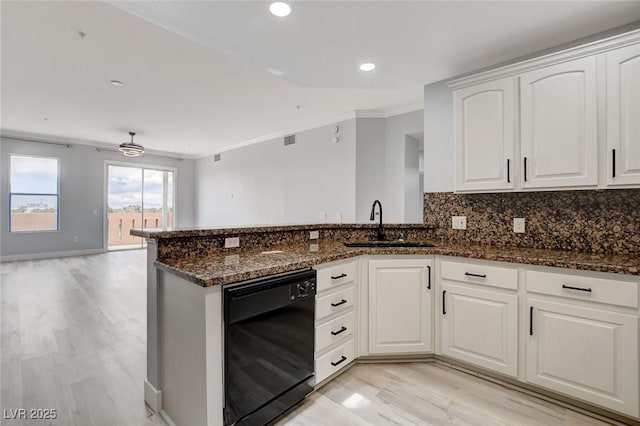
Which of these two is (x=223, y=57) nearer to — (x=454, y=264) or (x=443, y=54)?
(x=443, y=54)

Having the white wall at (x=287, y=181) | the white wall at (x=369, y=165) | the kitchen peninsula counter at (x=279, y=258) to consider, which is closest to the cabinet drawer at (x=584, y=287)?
the kitchen peninsula counter at (x=279, y=258)

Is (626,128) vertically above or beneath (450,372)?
above

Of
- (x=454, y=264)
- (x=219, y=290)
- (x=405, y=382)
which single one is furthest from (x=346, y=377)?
(x=219, y=290)

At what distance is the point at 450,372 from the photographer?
2.18 meters

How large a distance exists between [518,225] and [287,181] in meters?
4.25

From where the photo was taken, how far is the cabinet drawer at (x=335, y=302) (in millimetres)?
1900

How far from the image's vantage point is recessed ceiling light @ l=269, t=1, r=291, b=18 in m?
1.79

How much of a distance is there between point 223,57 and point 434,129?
2.25 meters

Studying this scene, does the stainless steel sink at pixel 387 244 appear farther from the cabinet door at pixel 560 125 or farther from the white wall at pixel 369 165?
the white wall at pixel 369 165

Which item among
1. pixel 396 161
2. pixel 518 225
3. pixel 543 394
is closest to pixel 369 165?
pixel 396 161

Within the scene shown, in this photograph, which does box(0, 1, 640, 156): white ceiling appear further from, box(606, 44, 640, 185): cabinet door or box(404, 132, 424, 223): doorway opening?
box(404, 132, 424, 223): doorway opening

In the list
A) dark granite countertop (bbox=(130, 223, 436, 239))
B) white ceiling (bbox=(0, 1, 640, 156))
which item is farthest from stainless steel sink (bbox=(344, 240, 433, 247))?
white ceiling (bbox=(0, 1, 640, 156))

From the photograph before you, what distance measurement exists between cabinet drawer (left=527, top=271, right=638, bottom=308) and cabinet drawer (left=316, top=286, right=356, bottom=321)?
3.75ft

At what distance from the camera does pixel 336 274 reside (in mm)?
2014
